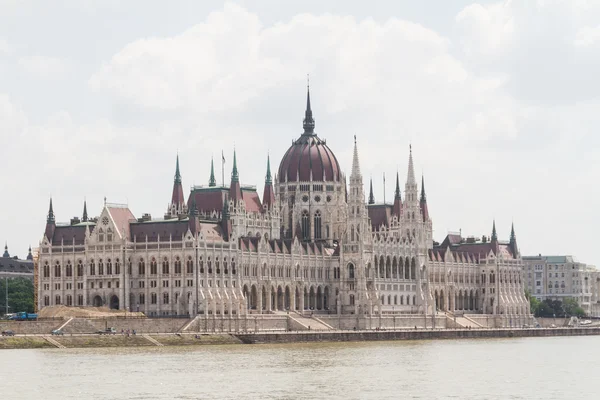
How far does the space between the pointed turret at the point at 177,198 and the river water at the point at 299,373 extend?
1760 inches

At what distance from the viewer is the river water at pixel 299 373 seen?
323 ft

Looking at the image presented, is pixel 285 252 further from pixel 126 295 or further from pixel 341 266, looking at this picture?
pixel 126 295

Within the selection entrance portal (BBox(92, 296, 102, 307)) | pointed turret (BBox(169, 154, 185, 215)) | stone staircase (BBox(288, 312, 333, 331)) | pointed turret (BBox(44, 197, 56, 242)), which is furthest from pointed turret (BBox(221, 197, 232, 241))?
pointed turret (BBox(44, 197, 56, 242))

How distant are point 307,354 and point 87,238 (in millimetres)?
51250

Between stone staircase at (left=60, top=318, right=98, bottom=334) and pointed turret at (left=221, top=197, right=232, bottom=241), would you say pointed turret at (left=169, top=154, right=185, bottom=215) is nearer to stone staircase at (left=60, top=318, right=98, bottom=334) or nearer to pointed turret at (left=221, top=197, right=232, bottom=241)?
pointed turret at (left=221, top=197, right=232, bottom=241)

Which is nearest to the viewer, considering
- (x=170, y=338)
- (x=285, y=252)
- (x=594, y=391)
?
(x=594, y=391)

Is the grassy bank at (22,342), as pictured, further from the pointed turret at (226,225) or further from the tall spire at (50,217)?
the tall spire at (50,217)

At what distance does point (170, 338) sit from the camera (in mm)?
152500

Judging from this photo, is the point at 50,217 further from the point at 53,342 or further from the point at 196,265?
the point at 53,342

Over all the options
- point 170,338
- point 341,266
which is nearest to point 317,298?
point 341,266

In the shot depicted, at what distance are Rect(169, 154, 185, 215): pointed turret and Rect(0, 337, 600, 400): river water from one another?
4471cm

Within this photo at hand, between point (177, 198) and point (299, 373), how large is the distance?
283 feet

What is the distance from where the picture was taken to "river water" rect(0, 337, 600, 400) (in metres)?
98.5

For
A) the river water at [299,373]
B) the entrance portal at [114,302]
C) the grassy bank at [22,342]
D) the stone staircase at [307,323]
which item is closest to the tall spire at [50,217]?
the entrance portal at [114,302]
